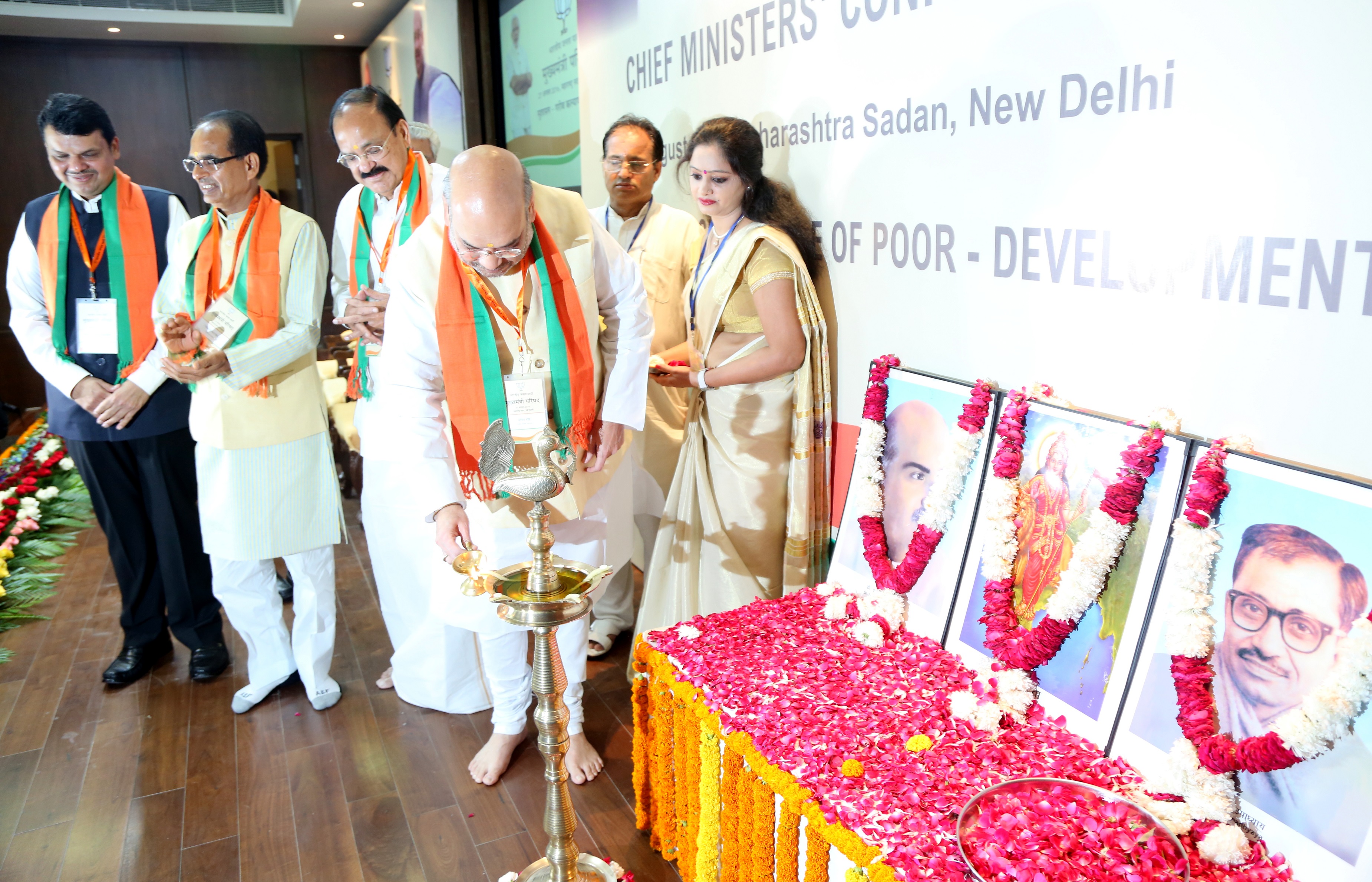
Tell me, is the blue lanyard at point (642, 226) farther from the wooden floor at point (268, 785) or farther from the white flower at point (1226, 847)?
the white flower at point (1226, 847)

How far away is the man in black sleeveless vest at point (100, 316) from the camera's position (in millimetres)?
2877

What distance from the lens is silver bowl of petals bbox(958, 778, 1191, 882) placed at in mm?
1371

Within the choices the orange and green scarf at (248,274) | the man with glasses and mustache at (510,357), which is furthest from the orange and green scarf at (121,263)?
the man with glasses and mustache at (510,357)

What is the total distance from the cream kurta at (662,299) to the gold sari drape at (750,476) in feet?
1.21

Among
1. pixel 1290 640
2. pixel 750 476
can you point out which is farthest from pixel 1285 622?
pixel 750 476

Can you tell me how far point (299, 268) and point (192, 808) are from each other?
5.05ft

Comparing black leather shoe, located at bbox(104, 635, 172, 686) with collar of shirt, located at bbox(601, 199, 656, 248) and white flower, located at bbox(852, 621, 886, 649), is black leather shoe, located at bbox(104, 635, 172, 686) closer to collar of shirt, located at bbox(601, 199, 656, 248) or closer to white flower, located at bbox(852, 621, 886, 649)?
collar of shirt, located at bbox(601, 199, 656, 248)

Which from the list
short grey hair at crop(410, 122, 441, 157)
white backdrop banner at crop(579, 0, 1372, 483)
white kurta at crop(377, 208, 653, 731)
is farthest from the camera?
short grey hair at crop(410, 122, 441, 157)

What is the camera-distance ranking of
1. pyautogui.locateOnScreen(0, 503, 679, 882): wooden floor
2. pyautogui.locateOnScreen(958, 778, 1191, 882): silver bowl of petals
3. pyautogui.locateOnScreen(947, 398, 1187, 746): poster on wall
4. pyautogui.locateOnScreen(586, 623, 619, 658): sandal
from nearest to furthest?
pyautogui.locateOnScreen(958, 778, 1191, 882): silver bowl of petals < pyautogui.locateOnScreen(947, 398, 1187, 746): poster on wall < pyautogui.locateOnScreen(0, 503, 679, 882): wooden floor < pyautogui.locateOnScreen(586, 623, 619, 658): sandal

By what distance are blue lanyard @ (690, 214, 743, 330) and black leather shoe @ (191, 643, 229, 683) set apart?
6.62 feet

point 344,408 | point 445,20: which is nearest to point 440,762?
point 344,408

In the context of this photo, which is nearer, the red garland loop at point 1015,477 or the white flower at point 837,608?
the red garland loop at point 1015,477

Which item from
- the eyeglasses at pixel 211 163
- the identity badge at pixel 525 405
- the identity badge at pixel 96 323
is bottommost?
the identity badge at pixel 525 405

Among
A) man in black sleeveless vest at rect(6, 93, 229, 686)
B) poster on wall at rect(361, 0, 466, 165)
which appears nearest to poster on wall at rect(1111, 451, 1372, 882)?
man in black sleeveless vest at rect(6, 93, 229, 686)
